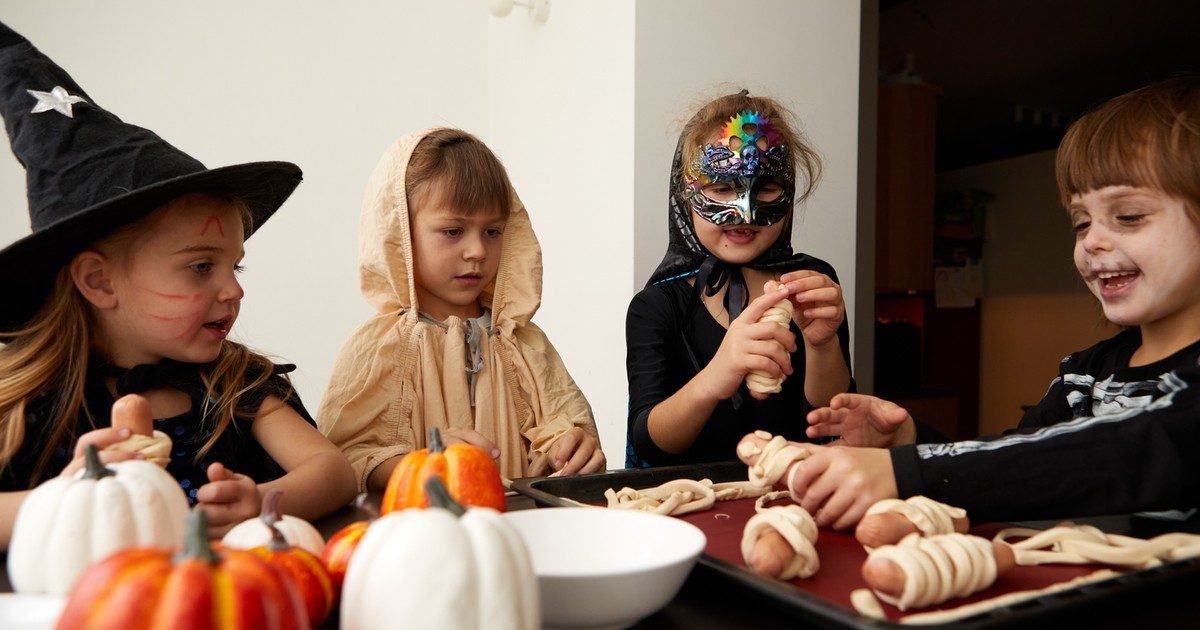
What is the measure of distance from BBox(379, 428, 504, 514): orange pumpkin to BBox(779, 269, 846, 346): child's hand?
0.75 meters

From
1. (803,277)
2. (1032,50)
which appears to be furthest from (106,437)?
(1032,50)

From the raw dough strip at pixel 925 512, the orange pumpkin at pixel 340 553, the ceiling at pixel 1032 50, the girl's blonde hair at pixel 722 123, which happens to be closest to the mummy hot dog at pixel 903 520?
the raw dough strip at pixel 925 512

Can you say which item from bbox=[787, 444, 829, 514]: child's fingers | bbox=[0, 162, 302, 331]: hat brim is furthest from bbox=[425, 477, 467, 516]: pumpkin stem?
bbox=[0, 162, 302, 331]: hat brim

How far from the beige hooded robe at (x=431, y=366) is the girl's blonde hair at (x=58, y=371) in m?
0.27

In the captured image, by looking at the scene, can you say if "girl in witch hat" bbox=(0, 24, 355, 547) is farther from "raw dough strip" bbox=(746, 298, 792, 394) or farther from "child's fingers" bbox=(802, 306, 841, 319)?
"child's fingers" bbox=(802, 306, 841, 319)

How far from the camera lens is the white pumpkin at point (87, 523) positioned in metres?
0.57

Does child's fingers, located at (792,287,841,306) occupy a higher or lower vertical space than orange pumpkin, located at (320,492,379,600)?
higher

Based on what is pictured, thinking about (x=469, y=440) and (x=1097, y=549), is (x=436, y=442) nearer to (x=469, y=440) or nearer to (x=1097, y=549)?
(x=469, y=440)

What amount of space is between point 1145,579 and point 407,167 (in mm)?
1411

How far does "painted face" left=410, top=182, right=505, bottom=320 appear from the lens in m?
1.61

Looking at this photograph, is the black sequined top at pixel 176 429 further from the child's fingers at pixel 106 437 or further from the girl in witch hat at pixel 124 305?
the child's fingers at pixel 106 437

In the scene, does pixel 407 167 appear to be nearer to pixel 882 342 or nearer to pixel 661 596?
pixel 661 596

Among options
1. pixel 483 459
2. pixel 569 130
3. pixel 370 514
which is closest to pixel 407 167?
pixel 370 514

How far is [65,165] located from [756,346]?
41.1 inches
